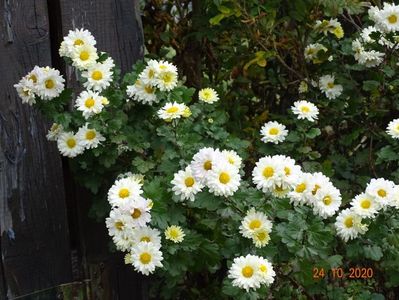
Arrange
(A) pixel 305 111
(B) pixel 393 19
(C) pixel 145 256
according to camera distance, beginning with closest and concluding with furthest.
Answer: (C) pixel 145 256, (A) pixel 305 111, (B) pixel 393 19

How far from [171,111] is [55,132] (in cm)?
41

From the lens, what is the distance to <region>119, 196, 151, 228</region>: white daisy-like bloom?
2.19m

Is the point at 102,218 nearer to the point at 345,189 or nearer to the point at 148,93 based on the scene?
the point at 148,93

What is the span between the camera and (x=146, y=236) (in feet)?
7.38

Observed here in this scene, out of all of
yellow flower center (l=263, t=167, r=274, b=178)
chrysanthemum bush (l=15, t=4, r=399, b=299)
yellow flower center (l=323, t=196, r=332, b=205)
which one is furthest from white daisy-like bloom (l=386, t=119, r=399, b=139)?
yellow flower center (l=263, t=167, r=274, b=178)

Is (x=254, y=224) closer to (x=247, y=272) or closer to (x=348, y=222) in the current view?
(x=247, y=272)

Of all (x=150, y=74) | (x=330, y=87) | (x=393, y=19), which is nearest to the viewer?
(x=150, y=74)

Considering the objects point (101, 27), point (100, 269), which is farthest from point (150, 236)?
point (101, 27)

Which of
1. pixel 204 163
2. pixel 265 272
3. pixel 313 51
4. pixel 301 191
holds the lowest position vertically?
pixel 265 272

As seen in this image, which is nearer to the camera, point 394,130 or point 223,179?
point 223,179

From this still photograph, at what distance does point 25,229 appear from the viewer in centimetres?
276

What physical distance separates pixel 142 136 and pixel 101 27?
0.48 m

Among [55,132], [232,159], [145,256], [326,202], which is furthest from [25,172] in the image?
[326,202]

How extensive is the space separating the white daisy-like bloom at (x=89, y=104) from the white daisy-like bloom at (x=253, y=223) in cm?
59
